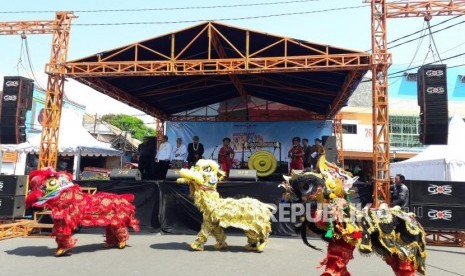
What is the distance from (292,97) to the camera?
14.3m

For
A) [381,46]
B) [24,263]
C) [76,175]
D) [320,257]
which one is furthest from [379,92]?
[76,175]

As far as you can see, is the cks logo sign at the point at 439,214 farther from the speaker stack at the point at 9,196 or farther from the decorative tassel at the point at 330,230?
the speaker stack at the point at 9,196

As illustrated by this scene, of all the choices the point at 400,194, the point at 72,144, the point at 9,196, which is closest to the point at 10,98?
the point at 9,196

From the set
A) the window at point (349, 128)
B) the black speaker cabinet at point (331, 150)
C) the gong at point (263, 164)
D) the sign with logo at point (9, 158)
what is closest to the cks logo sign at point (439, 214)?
the black speaker cabinet at point (331, 150)

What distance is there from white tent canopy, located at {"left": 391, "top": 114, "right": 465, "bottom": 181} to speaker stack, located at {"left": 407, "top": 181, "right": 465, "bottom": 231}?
13.2 feet

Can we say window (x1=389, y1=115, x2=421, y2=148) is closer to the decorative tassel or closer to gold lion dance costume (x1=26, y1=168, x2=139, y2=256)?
gold lion dance costume (x1=26, y1=168, x2=139, y2=256)

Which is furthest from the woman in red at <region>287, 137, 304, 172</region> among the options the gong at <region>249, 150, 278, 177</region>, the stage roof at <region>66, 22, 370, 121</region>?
the stage roof at <region>66, 22, 370, 121</region>

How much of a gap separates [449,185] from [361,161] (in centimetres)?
1422

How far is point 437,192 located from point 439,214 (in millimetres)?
481

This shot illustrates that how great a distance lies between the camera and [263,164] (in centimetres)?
1105

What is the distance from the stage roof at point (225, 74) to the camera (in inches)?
375

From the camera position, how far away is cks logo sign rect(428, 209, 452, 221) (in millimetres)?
8297

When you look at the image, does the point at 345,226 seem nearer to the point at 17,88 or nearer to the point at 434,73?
the point at 434,73

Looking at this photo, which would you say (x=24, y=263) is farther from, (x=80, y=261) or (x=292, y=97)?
(x=292, y=97)
